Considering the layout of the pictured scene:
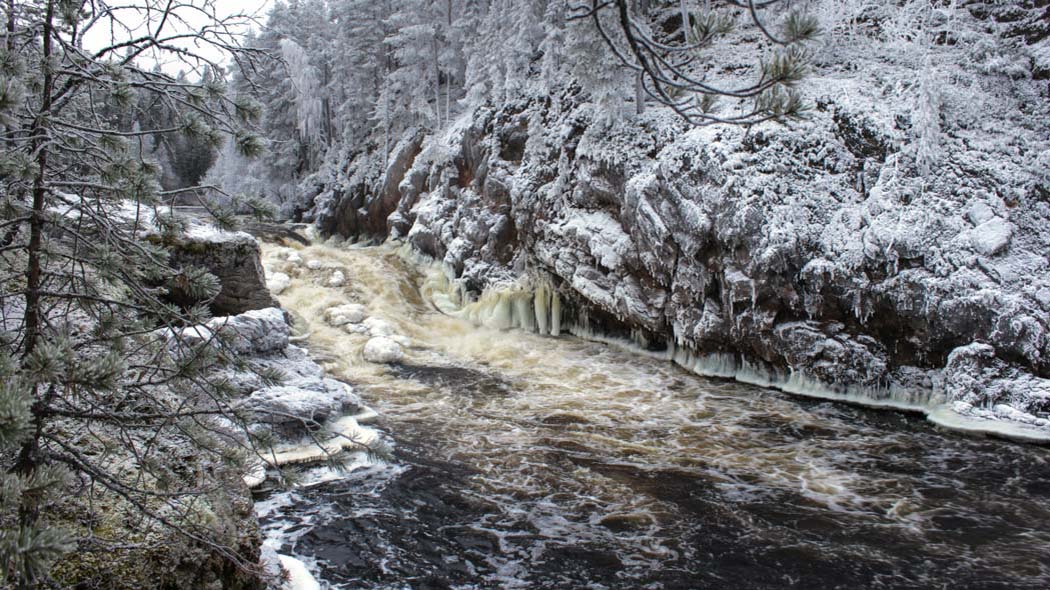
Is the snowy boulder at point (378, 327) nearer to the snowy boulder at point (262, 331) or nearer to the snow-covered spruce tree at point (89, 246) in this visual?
the snowy boulder at point (262, 331)

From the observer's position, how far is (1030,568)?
17.1 ft

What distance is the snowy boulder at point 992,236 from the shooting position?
30.6 feet

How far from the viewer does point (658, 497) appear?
6582 millimetres

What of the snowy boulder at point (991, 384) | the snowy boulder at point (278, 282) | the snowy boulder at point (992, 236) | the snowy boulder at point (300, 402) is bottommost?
the snowy boulder at point (300, 402)

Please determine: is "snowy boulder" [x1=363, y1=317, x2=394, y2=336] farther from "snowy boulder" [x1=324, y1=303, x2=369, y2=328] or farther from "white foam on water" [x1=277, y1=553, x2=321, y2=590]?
"white foam on water" [x1=277, y1=553, x2=321, y2=590]

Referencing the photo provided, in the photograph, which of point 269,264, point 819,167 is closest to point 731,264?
point 819,167

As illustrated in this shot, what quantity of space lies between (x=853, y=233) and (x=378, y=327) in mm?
10283

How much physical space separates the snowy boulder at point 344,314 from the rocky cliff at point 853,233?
16.2ft

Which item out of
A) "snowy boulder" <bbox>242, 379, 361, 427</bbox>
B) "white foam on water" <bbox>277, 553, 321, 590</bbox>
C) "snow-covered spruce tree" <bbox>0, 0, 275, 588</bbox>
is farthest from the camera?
"snowy boulder" <bbox>242, 379, 361, 427</bbox>

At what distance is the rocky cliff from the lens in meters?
9.16

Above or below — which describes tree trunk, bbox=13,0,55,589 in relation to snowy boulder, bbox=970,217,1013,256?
below

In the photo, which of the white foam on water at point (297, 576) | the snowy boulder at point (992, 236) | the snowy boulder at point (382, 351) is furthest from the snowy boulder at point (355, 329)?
the snowy boulder at point (992, 236)

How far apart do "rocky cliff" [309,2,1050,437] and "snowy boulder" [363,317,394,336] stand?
428cm

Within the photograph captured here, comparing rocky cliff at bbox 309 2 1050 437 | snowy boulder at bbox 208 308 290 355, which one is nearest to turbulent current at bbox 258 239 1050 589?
rocky cliff at bbox 309 2 1050 437
